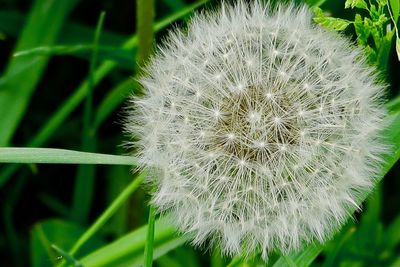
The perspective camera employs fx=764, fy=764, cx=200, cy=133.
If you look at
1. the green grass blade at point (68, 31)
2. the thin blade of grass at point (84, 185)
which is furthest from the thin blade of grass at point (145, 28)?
the green grass blade at point (68, 31)

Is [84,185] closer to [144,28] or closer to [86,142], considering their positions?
[86,142]

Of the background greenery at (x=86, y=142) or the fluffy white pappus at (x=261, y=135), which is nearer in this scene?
the fluffy white pappus at (x=261, y=135)

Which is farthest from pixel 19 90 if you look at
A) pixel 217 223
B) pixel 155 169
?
pixel 217 223

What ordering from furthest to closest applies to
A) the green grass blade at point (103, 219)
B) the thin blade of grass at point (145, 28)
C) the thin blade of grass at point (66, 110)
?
1. the thin blade of grass at point (66, 110)
2. the thin blade of grass at point (145, 28)
3. the green grass blade at point (103, 219)

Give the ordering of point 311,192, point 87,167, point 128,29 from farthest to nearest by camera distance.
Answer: point 128,29 < point 87,167 < point 311,192

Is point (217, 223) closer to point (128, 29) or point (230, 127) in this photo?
point (230, 127)

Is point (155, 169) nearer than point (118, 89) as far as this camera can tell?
Yes

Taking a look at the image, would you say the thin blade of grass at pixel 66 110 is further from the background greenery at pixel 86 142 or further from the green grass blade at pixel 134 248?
the green grass blade at pixel 134 248

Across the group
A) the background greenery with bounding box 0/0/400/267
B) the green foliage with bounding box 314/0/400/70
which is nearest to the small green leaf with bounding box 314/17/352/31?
the green foliage with bounding box 314/0/400/70
